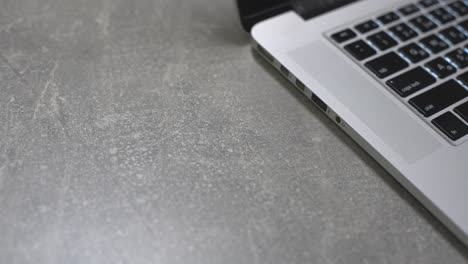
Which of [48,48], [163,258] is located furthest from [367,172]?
[48,48]

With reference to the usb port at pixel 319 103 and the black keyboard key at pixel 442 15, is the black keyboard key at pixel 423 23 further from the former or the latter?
the usb port at pixel 319 103

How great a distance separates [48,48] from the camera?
0.50m

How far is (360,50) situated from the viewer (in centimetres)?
48

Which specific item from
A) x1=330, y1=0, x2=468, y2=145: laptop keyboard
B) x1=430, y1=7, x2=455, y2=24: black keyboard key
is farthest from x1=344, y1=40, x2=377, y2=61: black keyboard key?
x1=430, y1=7, x2=455, y2=24: black keyboard key

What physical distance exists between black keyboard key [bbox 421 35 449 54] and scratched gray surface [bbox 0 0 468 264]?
0.48 ft

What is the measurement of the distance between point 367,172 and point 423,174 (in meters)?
0.05

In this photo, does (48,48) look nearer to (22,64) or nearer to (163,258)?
(22,64)

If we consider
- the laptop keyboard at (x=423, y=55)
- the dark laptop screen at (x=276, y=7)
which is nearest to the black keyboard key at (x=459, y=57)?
Answer: the laptop keyboard at (x=423, y=55)

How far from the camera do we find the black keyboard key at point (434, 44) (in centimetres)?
49

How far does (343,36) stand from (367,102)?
0.09 meters

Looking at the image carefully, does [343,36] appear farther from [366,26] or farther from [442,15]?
[442,15]

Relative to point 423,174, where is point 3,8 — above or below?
above

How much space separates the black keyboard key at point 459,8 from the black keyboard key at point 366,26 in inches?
4.4

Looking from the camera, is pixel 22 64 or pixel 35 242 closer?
pixel 35 242
